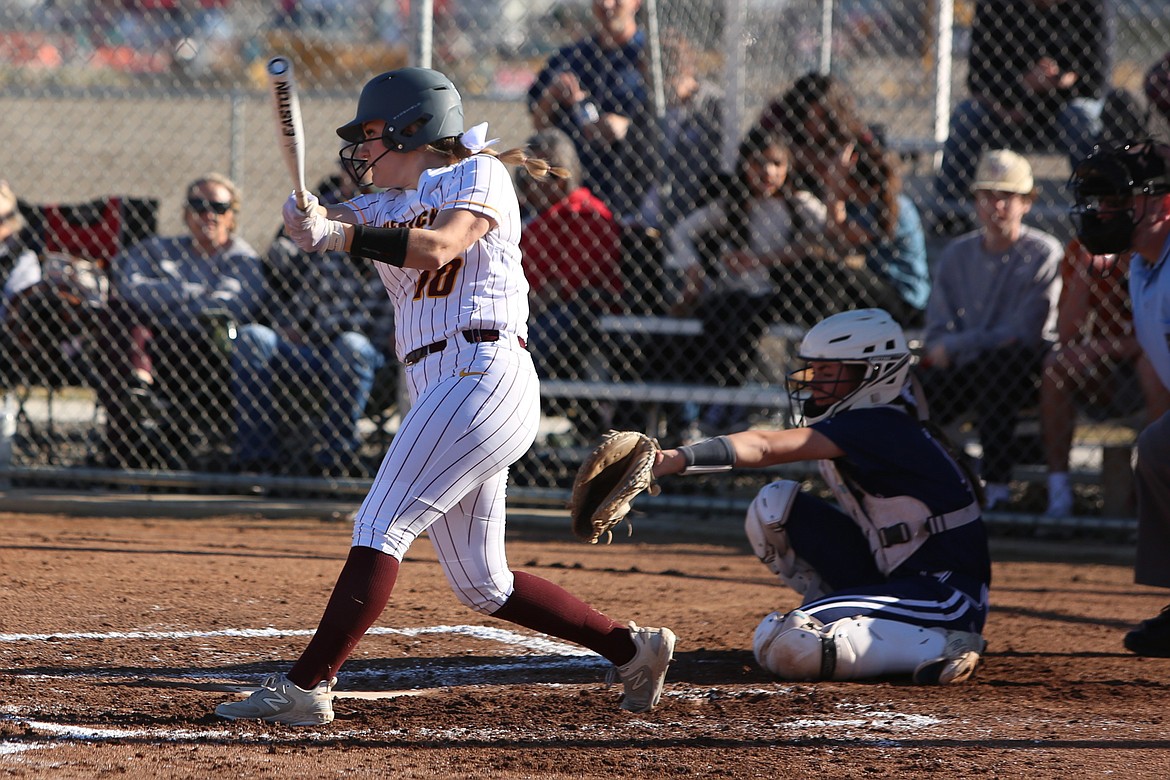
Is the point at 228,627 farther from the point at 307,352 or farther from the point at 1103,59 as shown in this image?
the point at 1103,59

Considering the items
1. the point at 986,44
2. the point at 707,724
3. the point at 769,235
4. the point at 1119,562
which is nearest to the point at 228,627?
the point at 707,724

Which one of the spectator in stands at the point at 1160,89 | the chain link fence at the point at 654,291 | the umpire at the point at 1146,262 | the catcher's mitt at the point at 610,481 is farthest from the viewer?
the spectator in stands at the point at 1160,89

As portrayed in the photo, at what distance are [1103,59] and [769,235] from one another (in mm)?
2203

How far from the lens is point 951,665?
369cm

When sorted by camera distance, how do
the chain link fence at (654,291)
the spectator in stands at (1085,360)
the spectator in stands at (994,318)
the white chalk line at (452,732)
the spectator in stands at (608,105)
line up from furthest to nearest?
the spectator in stands at (608,105), the chain link fence at (654,291), the spectator in stands at (994,318), the spectator in stands at (1085,360), the white chalk line at (452,732)

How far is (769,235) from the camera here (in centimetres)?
646

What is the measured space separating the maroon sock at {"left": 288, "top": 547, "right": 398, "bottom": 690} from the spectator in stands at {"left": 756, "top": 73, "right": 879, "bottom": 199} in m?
3.98

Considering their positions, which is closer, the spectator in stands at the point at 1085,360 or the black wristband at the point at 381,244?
the black wristband at the point at 381,244

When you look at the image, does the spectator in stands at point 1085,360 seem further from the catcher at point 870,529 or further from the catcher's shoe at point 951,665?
the catcher's shoe at point 951,665

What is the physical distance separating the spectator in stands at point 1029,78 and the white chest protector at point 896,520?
3.58m

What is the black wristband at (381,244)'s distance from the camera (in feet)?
9.46

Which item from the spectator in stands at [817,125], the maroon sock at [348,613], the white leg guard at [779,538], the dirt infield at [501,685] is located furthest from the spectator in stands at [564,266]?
the maroon sock at [348,613]

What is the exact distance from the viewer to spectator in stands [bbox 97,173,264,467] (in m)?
6.62

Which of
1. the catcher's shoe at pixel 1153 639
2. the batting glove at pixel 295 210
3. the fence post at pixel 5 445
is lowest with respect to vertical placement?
the fence post at pixel 5 445
